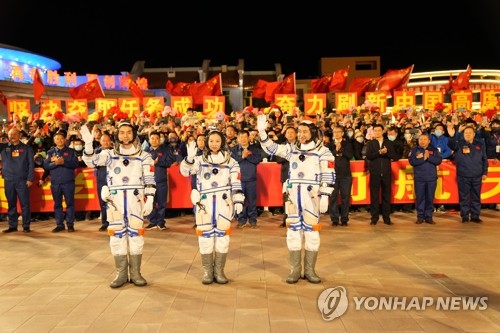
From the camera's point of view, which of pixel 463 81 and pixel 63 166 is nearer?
pixel 63 166

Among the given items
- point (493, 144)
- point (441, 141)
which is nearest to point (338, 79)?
point (441, 141)

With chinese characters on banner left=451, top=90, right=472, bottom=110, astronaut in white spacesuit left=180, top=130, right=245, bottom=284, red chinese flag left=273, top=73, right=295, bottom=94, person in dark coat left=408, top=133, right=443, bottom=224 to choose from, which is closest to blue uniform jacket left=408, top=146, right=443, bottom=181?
person in dark coat left=408, top=133, right=443, bottom=224

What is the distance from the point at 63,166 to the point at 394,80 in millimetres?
14555

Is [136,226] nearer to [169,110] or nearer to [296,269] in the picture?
[296,269]

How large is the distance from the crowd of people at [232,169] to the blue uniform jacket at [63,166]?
0.02 meters

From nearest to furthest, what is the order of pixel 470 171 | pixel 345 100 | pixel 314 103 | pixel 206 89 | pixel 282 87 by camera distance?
pixel 470 171 → pixel 314 103 → pixel 345 100 → pixel 282 87 → pixel 206 89

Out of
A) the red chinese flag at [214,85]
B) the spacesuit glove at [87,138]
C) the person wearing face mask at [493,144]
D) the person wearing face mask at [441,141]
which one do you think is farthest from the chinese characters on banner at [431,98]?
the spacesuit glove at [87,138]

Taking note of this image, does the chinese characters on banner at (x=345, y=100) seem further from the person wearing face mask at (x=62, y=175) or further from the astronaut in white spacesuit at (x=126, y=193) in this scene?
the astronaut in white spacesuit at (x=126, y=193)

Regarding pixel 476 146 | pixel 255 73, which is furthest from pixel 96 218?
pixel 255 73

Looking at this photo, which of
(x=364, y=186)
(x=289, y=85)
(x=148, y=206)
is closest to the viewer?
(x=148, y=206)

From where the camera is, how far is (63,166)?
32.0 ft

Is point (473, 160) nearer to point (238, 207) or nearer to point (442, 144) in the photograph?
point (442, 144)

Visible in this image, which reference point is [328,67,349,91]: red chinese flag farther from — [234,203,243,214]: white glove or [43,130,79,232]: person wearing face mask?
[234,203,243,214]: white glove

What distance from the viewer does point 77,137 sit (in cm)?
1057
